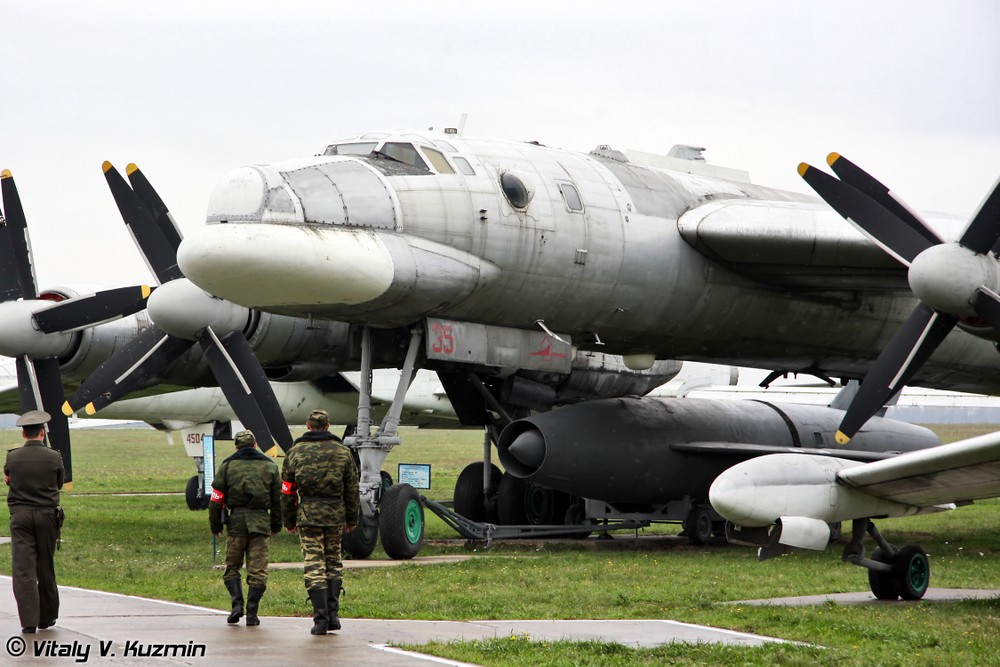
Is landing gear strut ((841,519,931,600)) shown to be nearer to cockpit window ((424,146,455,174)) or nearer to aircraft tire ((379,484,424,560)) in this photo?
aircraft tire ((379,484,424,560))

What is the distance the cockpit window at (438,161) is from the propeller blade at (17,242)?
5892 millimetres

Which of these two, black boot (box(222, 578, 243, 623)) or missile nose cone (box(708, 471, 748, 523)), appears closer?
black boot (box(222, 578, 243, 623))

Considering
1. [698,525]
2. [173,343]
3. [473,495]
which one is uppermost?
[173,343]

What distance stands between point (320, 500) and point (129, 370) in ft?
26.9

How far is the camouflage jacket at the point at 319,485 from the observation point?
8914 mm

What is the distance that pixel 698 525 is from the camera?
17.3 metres

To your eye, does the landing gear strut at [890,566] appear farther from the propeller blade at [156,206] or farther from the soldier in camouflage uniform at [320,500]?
the propeller blade at [156,206]

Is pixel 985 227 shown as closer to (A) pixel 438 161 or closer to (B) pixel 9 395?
(A) pixel 438 161

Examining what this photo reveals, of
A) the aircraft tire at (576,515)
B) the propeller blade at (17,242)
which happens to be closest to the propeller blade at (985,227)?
the aircraft tire at (576,515)

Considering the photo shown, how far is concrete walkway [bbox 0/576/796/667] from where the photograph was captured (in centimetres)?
737

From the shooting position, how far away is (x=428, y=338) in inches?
587

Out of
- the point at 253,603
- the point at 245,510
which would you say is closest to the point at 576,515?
the point at 245,510

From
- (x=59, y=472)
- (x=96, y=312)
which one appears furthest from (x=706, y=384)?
(x=59, y=472)

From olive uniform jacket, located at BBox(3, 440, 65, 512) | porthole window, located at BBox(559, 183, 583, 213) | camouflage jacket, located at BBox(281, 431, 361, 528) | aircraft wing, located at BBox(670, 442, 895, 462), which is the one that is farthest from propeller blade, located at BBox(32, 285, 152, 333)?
camouflage jacket, located at BBox(281, 431, 361, 528)
